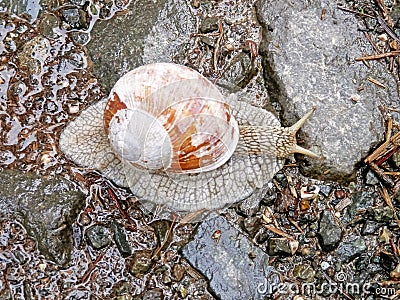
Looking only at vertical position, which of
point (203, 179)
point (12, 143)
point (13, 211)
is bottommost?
point (13, 211)

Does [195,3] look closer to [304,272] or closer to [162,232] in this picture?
[162,232]

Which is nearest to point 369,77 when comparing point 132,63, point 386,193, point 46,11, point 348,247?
point 386,193

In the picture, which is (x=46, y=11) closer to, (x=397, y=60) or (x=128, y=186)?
(x=128, y=186)

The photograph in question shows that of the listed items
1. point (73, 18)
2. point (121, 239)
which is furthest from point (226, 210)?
point (73, 18)

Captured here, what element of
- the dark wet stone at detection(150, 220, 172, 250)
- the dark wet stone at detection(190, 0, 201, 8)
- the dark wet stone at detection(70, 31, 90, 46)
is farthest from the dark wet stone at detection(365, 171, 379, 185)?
the dark wet stone at detection(70, 31, 90, 46)

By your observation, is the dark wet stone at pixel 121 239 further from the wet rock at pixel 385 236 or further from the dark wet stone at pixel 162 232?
the wet rock at pixel 385 236

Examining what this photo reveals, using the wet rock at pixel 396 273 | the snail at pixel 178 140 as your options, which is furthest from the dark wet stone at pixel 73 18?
the wet rock at pixel 396 273
